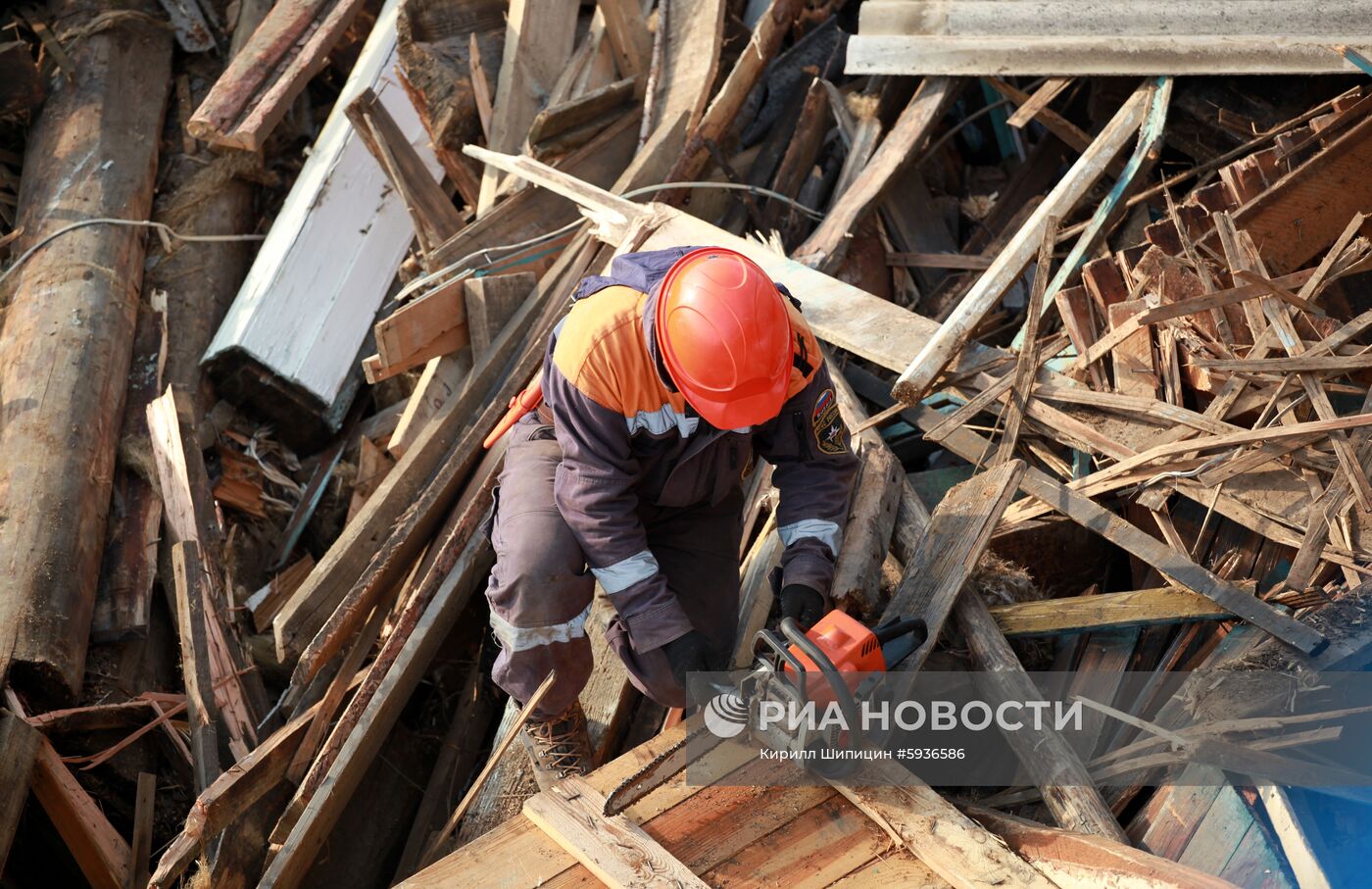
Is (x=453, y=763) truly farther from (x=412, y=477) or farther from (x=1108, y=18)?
(x=1108, y=18)

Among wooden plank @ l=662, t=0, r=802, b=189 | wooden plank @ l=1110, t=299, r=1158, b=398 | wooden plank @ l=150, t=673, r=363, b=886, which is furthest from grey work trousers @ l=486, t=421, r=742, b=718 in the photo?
wooden plank @ l=662, t=0, r=802, b=189

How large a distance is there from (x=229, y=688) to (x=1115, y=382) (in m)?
3.42

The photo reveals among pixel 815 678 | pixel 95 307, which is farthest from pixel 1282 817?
pixel 95 307

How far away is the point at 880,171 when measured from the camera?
4855 millimetres

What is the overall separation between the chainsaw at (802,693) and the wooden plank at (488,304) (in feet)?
7.10

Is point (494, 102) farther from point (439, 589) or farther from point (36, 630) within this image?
point (36, 630)

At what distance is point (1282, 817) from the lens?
2615mm

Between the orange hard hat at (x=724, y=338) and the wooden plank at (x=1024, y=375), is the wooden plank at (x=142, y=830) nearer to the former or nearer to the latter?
the orange hard hat at (x=724, y=338)

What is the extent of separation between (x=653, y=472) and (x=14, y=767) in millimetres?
2205

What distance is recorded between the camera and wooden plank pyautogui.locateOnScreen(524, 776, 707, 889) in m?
Result: 2.56

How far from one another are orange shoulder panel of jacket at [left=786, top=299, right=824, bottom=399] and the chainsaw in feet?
2.25

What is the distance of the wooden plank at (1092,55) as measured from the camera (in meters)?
4.19

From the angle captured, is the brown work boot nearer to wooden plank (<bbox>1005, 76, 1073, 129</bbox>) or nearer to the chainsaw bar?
the chainsaw bar

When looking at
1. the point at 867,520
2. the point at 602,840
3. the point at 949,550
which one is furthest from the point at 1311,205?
the point at 602,840
